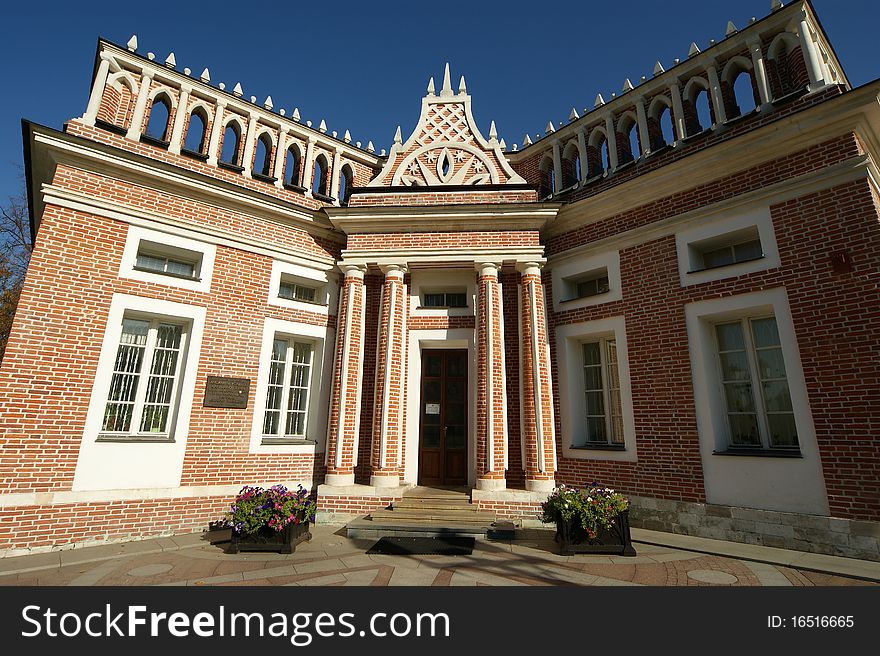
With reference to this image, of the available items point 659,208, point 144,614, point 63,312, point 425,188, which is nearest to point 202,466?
point 63,312

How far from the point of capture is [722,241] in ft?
25.9

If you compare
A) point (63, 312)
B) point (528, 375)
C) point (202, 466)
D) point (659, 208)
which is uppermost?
point (659, 208)

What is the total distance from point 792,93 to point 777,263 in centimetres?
325

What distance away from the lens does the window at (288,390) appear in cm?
912

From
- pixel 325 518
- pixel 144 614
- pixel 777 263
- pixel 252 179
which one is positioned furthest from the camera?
pixel 252 179

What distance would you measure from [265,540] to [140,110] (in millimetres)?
8803

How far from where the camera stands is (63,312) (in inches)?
285

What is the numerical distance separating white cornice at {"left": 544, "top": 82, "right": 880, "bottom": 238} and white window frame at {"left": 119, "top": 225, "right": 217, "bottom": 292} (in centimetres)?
784

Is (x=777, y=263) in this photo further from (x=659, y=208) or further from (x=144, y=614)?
(x=144, y=614)

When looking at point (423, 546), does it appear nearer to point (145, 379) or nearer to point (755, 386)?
point (145, 379)

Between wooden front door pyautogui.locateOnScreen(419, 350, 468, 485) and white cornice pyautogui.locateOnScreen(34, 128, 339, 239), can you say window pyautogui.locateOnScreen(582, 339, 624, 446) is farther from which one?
white cornice pyautogui.locateOnScreen(34, 128, 339, 239)

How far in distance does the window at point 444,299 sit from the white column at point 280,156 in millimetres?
4489

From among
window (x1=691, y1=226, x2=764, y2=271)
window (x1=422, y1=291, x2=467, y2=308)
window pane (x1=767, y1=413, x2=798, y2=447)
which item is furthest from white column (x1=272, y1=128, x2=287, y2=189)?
window pane (x1=767, y1=413, x2=798, y2=447)

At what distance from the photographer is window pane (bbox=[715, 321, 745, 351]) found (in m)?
7.55
